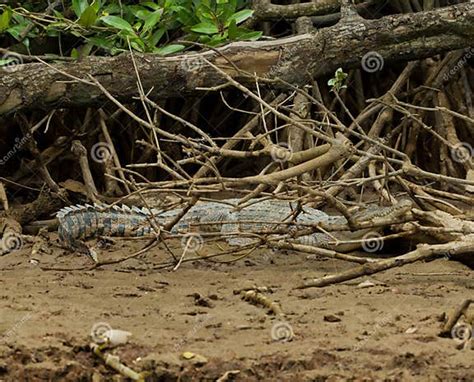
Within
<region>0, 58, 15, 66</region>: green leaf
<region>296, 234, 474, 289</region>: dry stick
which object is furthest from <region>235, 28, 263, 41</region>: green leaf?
<region>296, 234, 474, 289</region>: dry stick

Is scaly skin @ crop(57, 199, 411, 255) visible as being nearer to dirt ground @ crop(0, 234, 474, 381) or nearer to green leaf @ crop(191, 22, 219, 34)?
dirt ground @ crop(0, 234, 474, 381)

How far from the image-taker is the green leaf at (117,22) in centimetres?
515

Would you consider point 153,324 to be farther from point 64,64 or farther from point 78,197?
point 78,197

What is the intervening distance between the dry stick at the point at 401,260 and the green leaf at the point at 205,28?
66.8 inches

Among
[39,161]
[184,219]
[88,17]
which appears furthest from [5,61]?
[184,219]

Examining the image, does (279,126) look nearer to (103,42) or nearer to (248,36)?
(248,36)

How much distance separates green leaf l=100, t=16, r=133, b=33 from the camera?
5.15 m

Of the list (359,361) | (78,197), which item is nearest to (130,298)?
(359,361)

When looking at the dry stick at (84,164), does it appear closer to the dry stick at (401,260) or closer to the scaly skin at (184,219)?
the scaly skin at (184,219)

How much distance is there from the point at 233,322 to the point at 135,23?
96.9 inches

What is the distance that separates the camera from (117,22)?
17.0ft

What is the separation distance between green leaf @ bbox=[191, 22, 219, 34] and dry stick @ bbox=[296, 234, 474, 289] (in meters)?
1.70

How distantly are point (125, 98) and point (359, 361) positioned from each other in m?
2.32

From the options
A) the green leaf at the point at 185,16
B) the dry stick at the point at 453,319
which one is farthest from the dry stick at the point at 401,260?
the green leaf at the point at 185,16
